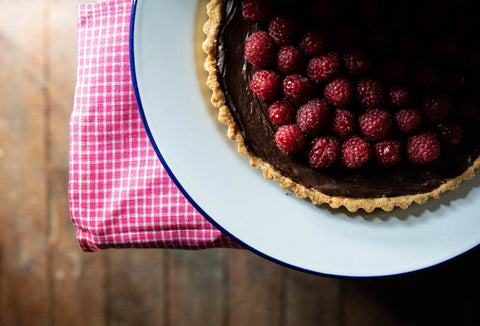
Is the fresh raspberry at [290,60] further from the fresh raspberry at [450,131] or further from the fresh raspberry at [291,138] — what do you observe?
the fresh raspberry at [450,131]

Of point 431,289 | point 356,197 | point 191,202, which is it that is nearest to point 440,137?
point 356,197

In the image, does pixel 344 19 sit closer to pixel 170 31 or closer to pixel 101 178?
pixel 170 31

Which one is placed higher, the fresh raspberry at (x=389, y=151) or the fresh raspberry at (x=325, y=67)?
the fresh raspberry at (x=325, y=67)

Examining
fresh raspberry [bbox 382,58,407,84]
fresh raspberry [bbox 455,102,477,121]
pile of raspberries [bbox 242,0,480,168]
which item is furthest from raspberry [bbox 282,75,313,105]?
fresh raspberry [bbox 455,102,477,121]

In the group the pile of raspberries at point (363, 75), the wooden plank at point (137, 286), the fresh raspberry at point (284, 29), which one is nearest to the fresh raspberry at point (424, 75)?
the pile of raspberries at point (363, 75)

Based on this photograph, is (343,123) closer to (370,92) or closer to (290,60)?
(370,92)

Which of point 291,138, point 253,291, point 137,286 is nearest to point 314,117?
point 291,138
